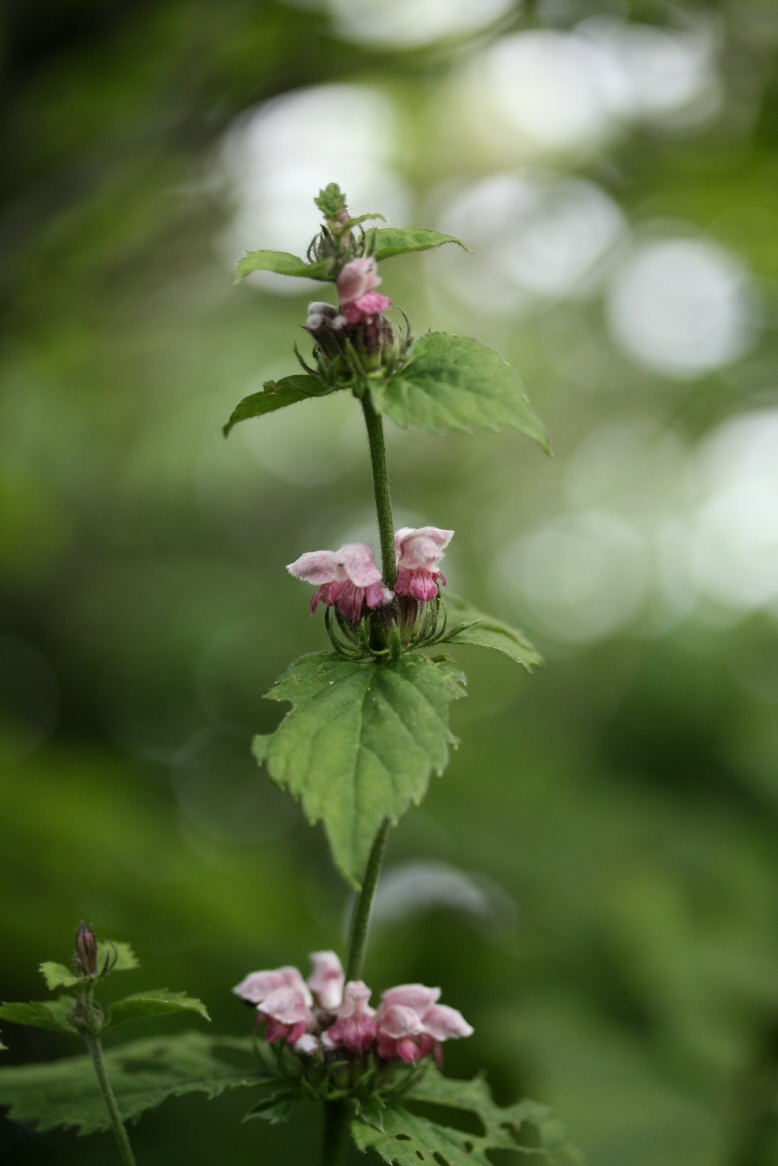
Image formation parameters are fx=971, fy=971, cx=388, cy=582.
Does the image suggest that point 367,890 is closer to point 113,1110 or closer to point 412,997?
point 412,997

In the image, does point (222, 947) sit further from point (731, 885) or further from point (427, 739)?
point (427, 739)

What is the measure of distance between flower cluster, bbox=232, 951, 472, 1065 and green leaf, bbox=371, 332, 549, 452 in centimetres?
72

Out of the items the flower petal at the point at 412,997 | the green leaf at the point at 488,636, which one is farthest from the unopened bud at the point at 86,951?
the green leaf at the point at 488,636

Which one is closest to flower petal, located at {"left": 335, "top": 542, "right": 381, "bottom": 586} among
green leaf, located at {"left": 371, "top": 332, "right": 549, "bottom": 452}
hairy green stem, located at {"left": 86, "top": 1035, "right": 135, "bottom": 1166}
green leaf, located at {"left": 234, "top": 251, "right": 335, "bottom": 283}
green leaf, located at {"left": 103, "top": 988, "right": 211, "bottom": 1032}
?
green leaf, located at {"left": 371, "top": 332, "right": 549, "bottom": 452}

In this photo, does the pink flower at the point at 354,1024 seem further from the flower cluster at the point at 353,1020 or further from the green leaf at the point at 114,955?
the green leaf at the point at 114,955

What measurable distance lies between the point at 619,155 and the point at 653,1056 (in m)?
4.43

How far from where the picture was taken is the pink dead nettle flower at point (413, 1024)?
3.98 ft

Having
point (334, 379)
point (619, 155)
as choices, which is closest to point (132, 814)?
point (334, 379)

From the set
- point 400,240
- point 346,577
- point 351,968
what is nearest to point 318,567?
point 346,577

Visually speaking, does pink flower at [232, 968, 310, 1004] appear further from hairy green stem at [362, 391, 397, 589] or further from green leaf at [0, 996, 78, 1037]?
hairy green stem at [362, 391, 397, 589]

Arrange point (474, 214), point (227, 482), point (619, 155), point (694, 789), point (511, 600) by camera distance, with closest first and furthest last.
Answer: point (619, 155), point (694, 789), point (474, 214), point (227, 482), point (511, 600)

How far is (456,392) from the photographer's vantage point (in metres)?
1.02

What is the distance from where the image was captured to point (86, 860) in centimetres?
371

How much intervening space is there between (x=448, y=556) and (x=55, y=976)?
5196mm
